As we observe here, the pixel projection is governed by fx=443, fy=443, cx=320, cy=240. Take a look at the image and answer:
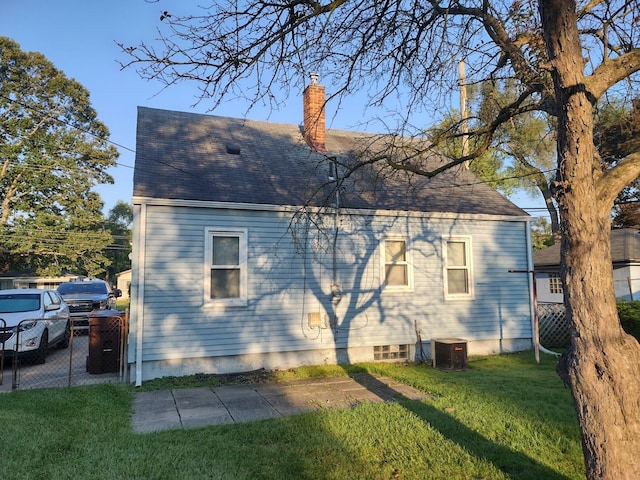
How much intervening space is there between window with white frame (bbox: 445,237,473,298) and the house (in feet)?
0.11

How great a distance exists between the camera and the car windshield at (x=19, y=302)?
9.98m

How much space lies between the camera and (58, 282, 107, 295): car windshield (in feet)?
52.5

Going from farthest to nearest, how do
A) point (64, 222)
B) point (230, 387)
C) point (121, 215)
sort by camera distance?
point (121, 215) < point (64, 222) < point (230, 387)

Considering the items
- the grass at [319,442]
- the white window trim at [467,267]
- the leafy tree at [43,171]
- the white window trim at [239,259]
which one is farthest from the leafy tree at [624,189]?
the leafy tree at [43,171]

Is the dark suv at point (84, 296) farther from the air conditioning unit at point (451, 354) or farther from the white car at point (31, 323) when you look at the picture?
the air conditioning unit at point (451, 354)

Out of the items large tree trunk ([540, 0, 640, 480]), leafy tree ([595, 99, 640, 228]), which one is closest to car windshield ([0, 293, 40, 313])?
large tree trunk ([540, 0, 640, 480])

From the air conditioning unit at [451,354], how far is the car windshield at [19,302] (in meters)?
9.15

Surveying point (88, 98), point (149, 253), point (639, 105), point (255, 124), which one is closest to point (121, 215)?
point (88, 98)

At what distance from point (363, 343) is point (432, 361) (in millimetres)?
1596

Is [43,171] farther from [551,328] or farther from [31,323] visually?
[551,328]

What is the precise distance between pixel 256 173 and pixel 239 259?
8.02 ft

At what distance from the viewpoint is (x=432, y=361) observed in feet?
32.8

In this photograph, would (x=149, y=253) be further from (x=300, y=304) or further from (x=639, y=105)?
(x=639, y=105)

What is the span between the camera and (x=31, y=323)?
30.7ft
